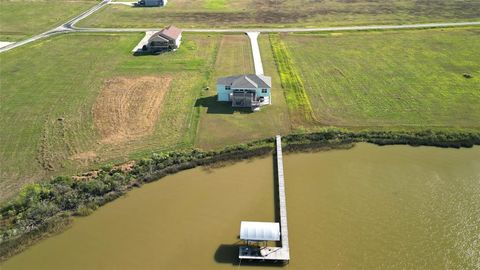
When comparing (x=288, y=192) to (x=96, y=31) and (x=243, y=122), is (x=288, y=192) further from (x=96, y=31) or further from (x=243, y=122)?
(x=96, y=31)

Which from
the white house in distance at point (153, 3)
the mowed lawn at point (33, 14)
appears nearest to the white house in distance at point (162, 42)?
the mowed lawn at point (33, 14)

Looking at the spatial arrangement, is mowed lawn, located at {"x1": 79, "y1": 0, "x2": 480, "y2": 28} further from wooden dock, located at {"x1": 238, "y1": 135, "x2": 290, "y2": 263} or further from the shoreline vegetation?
wooden dock, located at {"x1": 238, "y1": 135, "x2": 290, "y2": 263}

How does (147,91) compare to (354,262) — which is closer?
(354,262)

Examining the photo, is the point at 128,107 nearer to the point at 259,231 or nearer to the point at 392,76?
the point at 259,231

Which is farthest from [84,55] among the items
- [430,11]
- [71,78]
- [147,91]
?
[430,11]

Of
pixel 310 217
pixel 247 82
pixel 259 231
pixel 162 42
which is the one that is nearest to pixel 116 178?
pixel 259 231

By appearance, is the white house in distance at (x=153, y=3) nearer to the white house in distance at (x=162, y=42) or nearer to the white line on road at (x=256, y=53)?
the white line on road at (x=256, y=53)

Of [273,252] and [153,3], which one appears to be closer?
[273,252]
